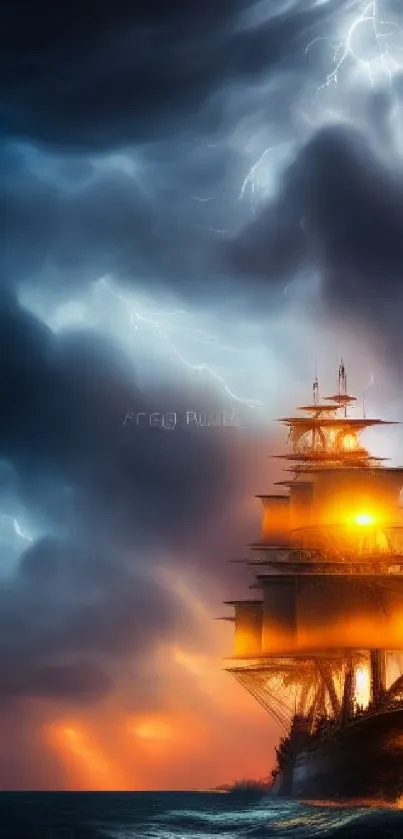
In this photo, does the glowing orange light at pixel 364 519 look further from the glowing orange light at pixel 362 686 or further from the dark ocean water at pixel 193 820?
the dark ocean water at pixel 193 820

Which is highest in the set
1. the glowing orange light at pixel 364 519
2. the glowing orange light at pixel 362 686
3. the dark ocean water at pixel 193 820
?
the glowing orange light at pixel 364 519

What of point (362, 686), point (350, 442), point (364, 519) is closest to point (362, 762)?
point (362, 686)

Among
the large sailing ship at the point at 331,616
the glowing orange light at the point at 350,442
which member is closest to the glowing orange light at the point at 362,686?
the large sailing ship at the point at 331,616

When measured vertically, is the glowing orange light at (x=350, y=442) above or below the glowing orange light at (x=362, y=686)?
above

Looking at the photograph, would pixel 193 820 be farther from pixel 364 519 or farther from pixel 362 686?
pixel 364 519

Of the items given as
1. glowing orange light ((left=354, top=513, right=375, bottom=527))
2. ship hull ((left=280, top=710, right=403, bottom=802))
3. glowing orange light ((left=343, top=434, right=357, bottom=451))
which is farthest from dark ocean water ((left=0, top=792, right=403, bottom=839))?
glowing orange light ((left=343, top=434, right=357, bottom=451))

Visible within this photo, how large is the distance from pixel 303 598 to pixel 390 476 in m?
14.9

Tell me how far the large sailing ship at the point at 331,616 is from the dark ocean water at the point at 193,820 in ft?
12.9

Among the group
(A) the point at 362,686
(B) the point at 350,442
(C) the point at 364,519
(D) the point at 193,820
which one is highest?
(B) the point at 350,442

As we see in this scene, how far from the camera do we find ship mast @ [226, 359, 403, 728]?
482ft

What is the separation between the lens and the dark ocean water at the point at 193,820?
11900 centimetres

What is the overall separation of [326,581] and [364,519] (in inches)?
406

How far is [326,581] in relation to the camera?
490 feet

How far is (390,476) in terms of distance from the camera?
521 ft
